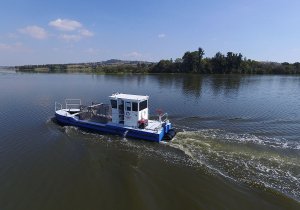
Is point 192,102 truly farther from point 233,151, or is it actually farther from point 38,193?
point 38,193

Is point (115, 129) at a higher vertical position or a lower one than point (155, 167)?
higher

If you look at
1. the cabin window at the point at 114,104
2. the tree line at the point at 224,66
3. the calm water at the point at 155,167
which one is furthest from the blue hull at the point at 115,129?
the tree line at the point at 224,66

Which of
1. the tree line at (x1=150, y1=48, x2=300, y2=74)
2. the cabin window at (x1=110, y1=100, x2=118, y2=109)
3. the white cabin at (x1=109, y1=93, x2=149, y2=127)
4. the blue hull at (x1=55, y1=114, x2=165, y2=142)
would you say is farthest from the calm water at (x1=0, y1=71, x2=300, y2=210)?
the tree line at (x1=150, y1=48, x2=300, y2=74)

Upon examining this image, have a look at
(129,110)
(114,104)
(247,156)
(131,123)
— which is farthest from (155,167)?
Answer: (114,104)

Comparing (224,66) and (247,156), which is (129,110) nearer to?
(247,156)

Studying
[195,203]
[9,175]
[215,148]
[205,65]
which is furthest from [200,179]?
[205,65]

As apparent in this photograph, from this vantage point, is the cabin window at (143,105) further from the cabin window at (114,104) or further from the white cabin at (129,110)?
the cabin window at (114,104)

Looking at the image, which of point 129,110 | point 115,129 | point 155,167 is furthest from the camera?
point 115,129
